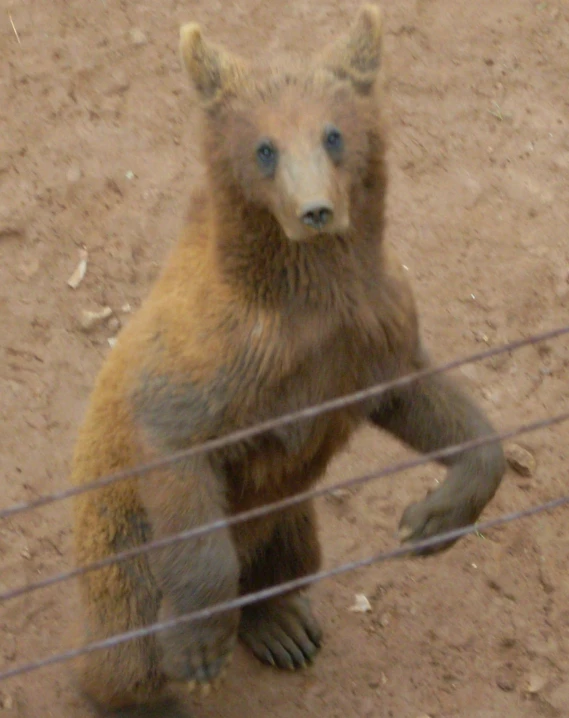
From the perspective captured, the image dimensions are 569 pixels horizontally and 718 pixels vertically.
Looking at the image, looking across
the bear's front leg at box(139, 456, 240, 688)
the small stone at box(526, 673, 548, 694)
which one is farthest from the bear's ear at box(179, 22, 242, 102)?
the small stone at box(526, 673, 548, 694)

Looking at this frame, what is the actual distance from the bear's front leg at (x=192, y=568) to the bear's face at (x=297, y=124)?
3.05 feet

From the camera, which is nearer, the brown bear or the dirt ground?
the brown bear

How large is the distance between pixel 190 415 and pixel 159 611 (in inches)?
37.5

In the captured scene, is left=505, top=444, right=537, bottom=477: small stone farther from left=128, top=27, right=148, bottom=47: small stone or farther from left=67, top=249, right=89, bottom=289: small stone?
left=128, top=27, right=148, bottom=47: small stone

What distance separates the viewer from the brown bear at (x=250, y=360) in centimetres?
373

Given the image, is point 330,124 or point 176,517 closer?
point 330,124

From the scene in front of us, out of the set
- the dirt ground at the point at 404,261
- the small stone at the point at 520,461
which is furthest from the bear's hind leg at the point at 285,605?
the small stone at the point at 520,461

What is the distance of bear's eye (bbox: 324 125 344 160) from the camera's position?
3637mm

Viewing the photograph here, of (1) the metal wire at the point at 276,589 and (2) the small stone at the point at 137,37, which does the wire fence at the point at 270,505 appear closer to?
(1) the metal wire at the point at 276,589

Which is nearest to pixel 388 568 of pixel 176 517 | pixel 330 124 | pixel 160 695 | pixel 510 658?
pixel 510 658

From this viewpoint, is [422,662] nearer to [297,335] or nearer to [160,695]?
[160,695]

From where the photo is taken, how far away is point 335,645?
213 inches

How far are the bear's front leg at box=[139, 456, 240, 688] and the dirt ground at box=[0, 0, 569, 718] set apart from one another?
1.04 meters

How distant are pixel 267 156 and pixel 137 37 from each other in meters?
3.37
